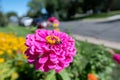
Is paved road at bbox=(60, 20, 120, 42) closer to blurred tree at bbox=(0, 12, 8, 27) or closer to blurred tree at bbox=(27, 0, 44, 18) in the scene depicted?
blurred tree at bbox=(0, 12, 8, 27)

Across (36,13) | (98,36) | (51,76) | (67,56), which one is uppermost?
(67,56)

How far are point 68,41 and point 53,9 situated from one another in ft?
162

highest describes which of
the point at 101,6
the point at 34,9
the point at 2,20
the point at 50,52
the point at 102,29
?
the point at 50,52

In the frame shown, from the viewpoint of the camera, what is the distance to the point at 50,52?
7.48 feet

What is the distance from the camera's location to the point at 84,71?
4043mm

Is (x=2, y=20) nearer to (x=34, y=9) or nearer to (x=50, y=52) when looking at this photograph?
(x=34, y=9)

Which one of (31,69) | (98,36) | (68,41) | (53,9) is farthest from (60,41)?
(53,9)

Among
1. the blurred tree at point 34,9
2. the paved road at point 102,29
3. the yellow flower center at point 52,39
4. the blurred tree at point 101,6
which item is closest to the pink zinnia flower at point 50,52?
the yellow flower center at point 52,39

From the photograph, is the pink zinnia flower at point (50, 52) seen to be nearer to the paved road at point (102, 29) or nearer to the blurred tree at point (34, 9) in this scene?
the paved road at point (102, 29)

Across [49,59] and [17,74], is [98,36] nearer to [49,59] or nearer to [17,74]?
[17,74]

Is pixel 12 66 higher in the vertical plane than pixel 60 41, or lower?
lower

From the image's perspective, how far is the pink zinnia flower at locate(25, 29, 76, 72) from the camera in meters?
2.27

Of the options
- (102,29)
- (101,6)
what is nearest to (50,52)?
(101,6)

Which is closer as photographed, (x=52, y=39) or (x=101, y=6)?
(x=52, y=39)
